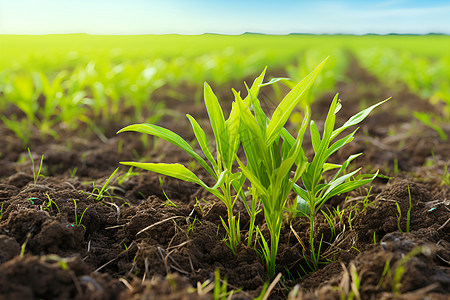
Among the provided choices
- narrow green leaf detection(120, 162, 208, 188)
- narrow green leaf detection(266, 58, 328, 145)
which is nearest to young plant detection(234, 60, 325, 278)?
narrow green leaf detection(266, 58, 328, 145)

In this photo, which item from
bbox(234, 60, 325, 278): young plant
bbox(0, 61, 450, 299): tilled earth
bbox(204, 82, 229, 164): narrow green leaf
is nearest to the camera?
bbox(0, 61, 450, 299): tilled earth

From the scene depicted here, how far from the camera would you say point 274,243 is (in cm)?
148

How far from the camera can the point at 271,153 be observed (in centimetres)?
146

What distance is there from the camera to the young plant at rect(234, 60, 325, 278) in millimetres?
1329

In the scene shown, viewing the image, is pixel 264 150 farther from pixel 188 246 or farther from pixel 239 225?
pixel 239 225

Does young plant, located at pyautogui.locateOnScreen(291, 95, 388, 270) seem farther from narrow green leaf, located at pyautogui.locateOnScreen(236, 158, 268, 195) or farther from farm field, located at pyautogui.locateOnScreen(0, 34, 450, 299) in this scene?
narrow green leaf, located at pyautogui.locateOnScreen(236, 158, 268, 195)

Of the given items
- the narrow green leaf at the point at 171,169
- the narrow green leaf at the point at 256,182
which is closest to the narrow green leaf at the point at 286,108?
the narrow green leaf at the point at 256,182

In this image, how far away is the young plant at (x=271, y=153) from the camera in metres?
1.33

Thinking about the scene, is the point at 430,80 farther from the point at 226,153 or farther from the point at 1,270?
the point at 1,270

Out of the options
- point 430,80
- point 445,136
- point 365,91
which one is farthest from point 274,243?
point 365,91

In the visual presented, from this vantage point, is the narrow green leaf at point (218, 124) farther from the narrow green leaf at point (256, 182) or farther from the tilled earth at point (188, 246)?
the tilled earth at point (188, 246)

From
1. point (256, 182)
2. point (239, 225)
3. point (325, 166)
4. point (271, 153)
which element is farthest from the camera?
point (239, 225)

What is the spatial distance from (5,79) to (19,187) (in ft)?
8.22

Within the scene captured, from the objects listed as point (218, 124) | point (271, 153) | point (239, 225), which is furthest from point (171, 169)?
point (239, 225)
